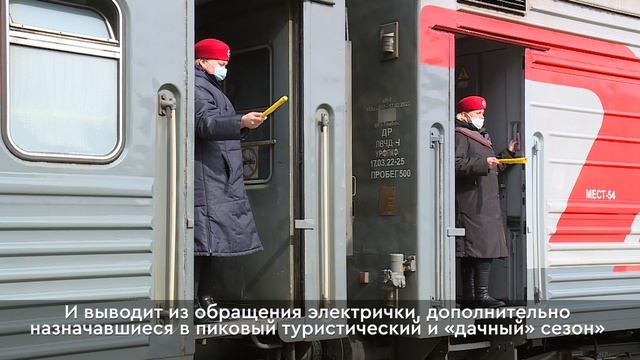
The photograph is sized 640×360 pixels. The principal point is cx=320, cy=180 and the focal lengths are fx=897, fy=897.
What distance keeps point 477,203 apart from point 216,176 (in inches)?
83.4

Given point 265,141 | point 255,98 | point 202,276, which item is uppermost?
point 255,98

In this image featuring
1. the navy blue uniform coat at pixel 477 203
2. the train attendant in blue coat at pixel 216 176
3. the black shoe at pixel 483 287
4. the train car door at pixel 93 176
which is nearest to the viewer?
the train car door at pixel 93 176

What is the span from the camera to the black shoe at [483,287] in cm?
615

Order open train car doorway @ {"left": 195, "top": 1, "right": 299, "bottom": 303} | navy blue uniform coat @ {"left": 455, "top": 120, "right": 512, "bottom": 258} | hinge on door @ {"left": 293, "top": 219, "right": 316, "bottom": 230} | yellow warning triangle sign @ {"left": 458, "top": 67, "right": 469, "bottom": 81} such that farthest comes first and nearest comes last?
yellow warning triangle sign @ {"left": 458, "top": 67, "right": 469, "bottom": 81} < navy blue uniform coat @ {"left": 455, "top": 120, "right": 512, "bottom": 258} < open train car doorway @ {"left": 195, "top": 1, "right": 299, "bottom": 303} < hinge on door @ {"left": 293, "top": 219, "right": 316, "bottom": 230}

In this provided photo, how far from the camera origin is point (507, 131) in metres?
6.55

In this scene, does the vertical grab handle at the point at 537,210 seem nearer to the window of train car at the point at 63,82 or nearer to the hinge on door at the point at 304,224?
the hinge on door at the point at 304,224

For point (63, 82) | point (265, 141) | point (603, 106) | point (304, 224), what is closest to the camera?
point (63, 82)

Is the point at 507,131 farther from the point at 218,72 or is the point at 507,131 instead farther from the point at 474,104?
the point at 218,72

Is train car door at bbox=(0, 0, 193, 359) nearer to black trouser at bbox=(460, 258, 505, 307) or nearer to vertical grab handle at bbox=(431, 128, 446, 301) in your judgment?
vertical grab handle at bbox=(431, 128, 446, 301)

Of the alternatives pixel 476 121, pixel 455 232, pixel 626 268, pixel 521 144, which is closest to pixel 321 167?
pixel 455 232

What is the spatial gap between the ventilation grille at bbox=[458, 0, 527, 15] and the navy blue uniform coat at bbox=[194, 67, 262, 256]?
6.96 feet

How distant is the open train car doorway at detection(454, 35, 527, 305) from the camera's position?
20.9 feet

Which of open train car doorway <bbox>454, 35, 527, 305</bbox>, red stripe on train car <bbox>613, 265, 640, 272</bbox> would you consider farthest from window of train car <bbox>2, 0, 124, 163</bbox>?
red stripe on train car <bbox>613, 265, 640, 272</bbox>

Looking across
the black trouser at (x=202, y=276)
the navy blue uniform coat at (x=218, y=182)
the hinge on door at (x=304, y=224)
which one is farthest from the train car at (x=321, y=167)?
the black trouser at (x=202, y=276)
